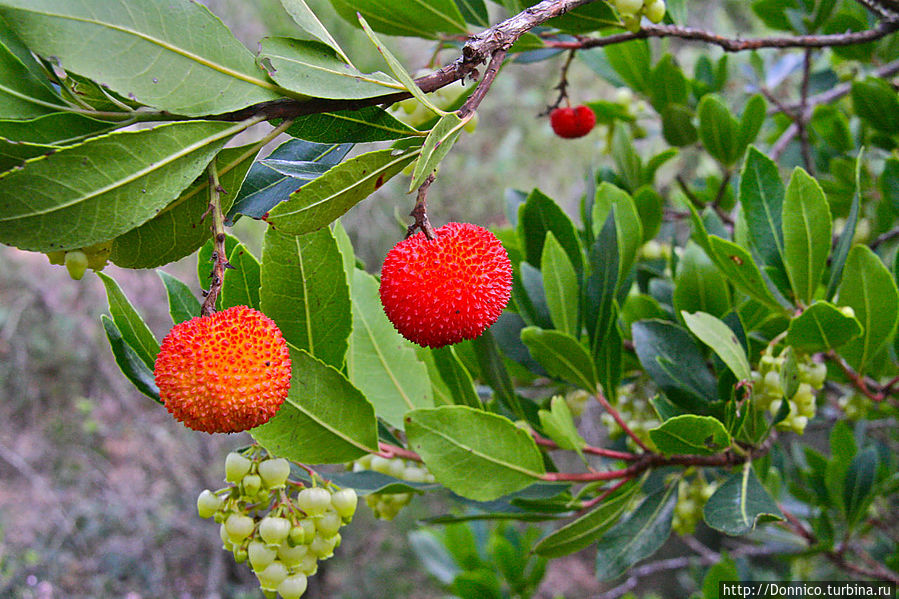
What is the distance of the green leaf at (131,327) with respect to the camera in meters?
0.73

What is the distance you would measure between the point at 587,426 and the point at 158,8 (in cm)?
417

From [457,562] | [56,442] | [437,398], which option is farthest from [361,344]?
[56,442]

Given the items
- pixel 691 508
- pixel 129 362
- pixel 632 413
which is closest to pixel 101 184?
pixel 129 362

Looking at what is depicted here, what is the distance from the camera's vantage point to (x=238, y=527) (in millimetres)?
742

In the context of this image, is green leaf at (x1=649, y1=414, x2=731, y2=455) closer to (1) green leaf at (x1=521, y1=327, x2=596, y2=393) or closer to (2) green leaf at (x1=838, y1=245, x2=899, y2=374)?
(1) green leaf at (x1=521, y1=327, x2=596, y2=393)

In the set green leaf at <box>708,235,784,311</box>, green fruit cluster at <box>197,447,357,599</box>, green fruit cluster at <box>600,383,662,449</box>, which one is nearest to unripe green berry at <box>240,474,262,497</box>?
green fruit cluster at <box>197,447,357,599</box>

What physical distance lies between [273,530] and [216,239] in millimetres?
355

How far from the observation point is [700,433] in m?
0.88

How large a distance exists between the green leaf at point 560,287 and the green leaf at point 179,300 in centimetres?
49

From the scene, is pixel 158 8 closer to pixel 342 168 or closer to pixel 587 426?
pixel 342 168

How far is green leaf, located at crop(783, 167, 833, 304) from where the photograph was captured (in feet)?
3.17

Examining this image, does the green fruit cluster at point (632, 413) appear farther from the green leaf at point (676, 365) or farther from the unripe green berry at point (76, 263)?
the unripe green berry at point (76, 263)

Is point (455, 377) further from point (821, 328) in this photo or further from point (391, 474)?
point (821, 328)

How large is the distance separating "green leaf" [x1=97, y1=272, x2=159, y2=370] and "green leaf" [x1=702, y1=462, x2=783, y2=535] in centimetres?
71
